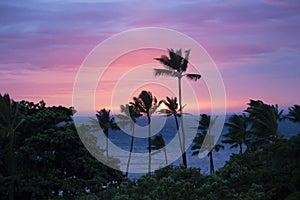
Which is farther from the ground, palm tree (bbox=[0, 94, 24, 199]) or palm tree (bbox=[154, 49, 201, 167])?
palm tree (bbox=[154, 49, 201, 167])

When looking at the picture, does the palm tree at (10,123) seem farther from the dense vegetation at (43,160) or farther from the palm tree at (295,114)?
the palm tree at (295,114)

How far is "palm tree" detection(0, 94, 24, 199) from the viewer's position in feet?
93.7

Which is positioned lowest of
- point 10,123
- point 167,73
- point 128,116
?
point 10,123

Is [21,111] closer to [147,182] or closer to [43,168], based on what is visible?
[43,168]

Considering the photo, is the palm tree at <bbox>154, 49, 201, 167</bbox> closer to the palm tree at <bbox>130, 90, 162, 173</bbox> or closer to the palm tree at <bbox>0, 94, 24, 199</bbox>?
the palm tree at <bbox>130, 90, 162, 173</bbox>

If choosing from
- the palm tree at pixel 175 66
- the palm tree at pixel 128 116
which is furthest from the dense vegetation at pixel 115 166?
the palm tree at pixel 128 116

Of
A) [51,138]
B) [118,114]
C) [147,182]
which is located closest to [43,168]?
[51,138]

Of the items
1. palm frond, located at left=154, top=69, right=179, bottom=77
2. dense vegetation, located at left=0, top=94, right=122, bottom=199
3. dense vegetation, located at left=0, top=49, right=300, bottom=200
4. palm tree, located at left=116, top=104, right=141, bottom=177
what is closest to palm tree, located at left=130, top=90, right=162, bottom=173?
dense vegetation, located at left=0, top=49, right=300, bottom=200

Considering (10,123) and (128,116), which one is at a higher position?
(128,116)

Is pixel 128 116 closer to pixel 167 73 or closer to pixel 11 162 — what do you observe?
pixel 167 73

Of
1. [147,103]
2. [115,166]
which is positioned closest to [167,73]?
[147,103]

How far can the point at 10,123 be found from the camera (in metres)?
29.2

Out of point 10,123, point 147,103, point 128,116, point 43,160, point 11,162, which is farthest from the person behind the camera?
point 128,116

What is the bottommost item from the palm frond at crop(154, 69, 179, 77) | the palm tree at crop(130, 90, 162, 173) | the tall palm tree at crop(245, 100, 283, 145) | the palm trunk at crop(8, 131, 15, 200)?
the palm trunk at crop(8, 131, 15, 200)
